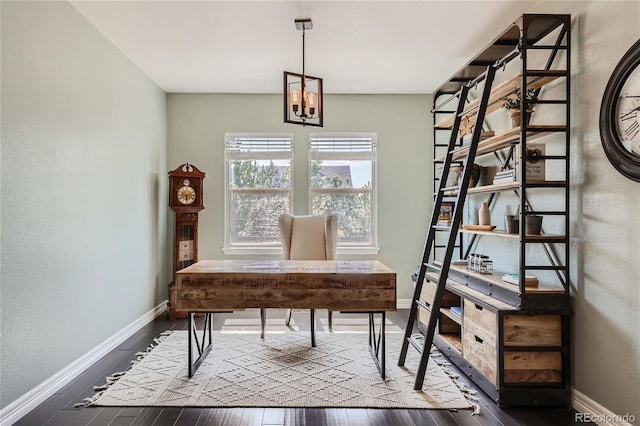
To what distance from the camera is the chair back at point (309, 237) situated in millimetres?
3729

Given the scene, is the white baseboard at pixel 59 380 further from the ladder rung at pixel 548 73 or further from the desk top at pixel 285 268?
the ladder rung at pixel 548 73

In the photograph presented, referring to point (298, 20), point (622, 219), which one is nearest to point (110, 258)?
point (298, 20)

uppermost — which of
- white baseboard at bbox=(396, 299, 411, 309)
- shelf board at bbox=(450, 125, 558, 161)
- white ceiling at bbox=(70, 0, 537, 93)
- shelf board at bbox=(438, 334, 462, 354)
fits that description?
white ceiling at bbox=(70, 0, 537, 93)

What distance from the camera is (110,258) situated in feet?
10.7

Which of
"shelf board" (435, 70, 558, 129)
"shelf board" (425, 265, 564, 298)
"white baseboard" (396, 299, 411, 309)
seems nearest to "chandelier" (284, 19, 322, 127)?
"shelf board" (435, 70, 558, 129)

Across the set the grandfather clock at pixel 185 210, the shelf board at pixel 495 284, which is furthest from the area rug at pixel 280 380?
the grandfather clock at pixel 185 210

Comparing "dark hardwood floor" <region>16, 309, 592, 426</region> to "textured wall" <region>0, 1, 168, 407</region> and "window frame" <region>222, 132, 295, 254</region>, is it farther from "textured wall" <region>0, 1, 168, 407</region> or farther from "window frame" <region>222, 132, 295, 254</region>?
"window frame" <region>222, 132, 295, 254</region>

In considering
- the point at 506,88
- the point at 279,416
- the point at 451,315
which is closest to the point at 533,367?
the point at 451,315

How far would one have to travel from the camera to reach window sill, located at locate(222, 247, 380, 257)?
15.2 feet

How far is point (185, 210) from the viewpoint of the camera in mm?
4148

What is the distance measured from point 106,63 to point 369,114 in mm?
2792

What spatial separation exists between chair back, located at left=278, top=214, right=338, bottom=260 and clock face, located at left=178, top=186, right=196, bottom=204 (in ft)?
3.59

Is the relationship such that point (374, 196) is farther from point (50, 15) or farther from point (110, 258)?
point (50, 15)

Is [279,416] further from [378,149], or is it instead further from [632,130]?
[378,149]
